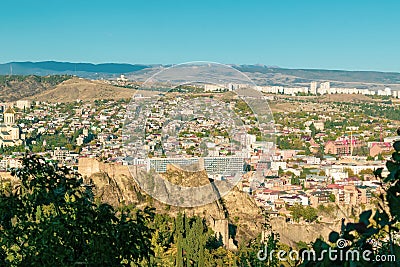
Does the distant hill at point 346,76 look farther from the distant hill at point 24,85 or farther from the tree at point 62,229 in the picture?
the tree at point 62,229

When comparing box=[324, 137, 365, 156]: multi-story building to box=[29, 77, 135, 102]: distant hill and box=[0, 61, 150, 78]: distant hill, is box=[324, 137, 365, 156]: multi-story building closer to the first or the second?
box=[29, 77, 135, 102]: distant hill

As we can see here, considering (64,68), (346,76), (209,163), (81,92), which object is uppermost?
(346,76)

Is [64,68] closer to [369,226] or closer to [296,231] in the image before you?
[296,231]

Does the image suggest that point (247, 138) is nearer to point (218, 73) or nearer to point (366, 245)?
point (218, 73)

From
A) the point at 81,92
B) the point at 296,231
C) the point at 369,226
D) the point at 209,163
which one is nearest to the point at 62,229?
the point at 369,226

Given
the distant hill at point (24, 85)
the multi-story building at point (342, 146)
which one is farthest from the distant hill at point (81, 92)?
the multi-story building at point (342, 146)

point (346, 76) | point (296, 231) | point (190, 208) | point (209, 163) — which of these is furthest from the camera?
point (346, 76)

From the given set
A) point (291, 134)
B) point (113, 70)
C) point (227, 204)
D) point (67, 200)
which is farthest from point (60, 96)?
point (67, 200)
